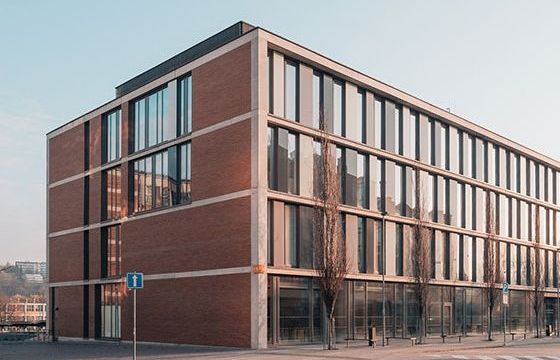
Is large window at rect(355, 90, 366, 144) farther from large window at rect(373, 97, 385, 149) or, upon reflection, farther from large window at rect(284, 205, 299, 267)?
large window at rect(284, 205, 299, 267)

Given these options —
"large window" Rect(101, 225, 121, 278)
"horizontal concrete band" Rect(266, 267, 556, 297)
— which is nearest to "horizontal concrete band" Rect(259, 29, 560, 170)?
"horizontal concrete band" Rect(266, 267, 556, 297)

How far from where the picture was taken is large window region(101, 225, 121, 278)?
159ft

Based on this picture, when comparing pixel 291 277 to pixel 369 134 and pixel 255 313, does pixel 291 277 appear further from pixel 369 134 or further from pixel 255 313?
pixel 369 134

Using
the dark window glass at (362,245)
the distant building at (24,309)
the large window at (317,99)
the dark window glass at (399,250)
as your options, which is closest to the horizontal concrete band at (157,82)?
the large window at (317,99)

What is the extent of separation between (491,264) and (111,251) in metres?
27.9

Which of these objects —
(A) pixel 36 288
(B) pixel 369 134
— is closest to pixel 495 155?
(B) pixel 369 134

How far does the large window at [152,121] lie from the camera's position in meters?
44.1

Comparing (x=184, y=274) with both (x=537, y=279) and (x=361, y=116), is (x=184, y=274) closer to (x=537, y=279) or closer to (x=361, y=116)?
(x=361, y=116)

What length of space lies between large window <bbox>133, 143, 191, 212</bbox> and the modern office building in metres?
0.13

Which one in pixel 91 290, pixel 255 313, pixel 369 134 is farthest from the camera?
pixel 91 290

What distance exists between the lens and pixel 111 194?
49.6 meters

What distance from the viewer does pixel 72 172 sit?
5469 cm

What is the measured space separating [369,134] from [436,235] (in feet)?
37.1

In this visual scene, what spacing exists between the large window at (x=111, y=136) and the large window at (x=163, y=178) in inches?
136
